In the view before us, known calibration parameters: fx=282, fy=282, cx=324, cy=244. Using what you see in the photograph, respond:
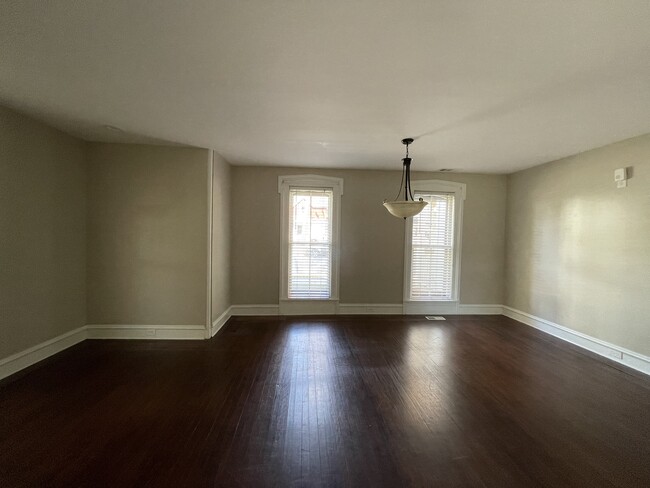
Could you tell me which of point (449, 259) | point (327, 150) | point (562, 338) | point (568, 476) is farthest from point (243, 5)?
point (562, 338)

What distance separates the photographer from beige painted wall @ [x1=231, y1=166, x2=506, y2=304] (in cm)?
483

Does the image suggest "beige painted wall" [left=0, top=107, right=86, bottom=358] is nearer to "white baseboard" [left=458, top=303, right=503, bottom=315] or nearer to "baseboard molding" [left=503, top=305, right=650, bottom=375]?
"white baseboard" [left=458, top=303, right=503, bottom=315]

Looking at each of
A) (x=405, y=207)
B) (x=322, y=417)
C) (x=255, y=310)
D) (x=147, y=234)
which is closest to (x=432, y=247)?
(x=405, y=207)

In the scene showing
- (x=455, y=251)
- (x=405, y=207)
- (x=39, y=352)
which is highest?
(x=405, y=207)

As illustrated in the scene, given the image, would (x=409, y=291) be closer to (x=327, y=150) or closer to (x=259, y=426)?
(x=327, y=150)

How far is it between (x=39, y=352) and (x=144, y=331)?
0.98 metres

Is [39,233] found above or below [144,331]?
above

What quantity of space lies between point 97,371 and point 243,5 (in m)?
3.47

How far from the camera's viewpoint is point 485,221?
201 inches

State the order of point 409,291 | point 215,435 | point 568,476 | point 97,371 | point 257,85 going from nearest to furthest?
point 568,476, point 215,435, point 257,85, point 97,371, point 409,291

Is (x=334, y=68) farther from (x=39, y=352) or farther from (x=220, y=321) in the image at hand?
(x=39, y=352)

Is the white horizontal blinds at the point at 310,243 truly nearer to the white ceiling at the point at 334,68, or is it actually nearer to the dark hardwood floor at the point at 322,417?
the dark hardwood floor at the point at 322,417

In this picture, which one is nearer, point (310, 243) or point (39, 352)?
point (39, 352)

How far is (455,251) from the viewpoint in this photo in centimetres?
507
